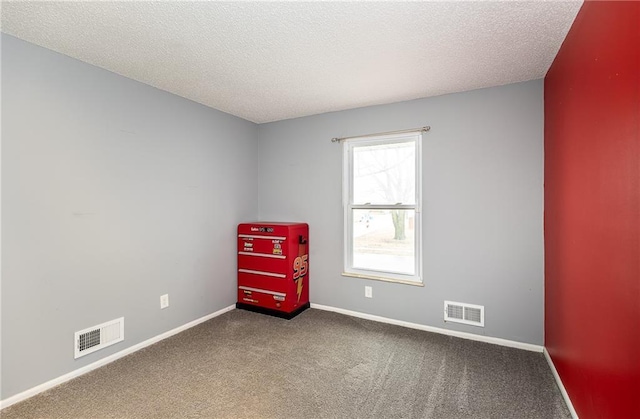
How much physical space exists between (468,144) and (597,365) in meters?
2.03

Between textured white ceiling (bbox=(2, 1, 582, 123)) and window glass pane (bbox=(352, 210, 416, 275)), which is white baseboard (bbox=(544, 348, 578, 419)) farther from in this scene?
textured white ceiling (bbox=(2, 1, 582, 123))

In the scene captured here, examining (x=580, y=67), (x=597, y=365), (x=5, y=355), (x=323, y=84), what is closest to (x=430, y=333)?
(x=597, y=365)

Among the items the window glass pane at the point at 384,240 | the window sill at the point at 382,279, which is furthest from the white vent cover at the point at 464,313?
the window glass pane at the point at 384,240

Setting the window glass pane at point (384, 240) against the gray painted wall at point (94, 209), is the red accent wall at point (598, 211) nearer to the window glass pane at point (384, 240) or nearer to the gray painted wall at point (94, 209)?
the window glass pane at point (384, 240)

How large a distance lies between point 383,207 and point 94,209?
272 centimetres

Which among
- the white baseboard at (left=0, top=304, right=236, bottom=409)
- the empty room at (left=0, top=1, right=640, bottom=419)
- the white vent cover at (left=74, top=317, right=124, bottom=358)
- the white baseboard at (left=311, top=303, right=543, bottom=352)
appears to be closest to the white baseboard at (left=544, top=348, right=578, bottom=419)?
the empty room at (left=0, top=1, right=640, bottom=419)

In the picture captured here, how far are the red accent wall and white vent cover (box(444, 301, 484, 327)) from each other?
0.66 metres

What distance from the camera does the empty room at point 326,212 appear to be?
5.55 feet

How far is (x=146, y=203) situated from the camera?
2781 millimetres

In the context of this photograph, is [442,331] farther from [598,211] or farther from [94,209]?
[94,209]

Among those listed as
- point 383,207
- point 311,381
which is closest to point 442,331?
point 383,207

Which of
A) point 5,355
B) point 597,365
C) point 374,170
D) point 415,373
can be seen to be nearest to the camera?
point 597,365

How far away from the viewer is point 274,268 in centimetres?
350

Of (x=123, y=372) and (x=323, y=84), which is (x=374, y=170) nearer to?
(x=323, y=84)
